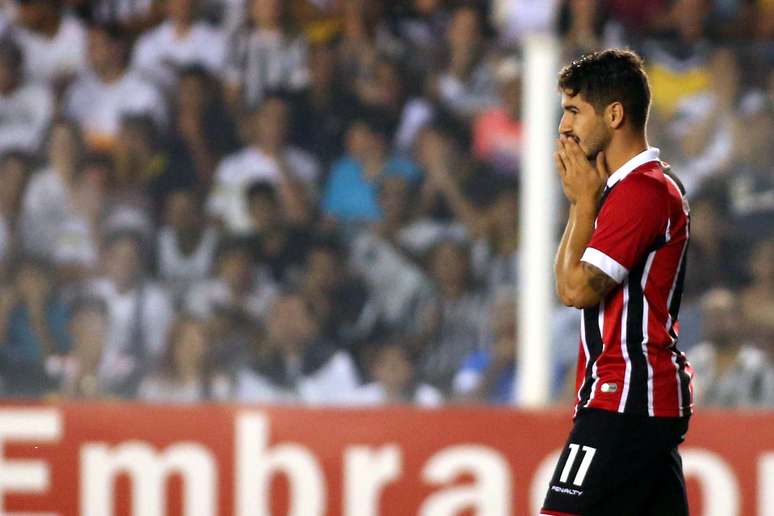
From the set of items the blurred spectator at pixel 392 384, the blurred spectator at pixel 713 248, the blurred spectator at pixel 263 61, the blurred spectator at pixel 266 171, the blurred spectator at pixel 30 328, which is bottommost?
the blurred spectator at pixel 392 384

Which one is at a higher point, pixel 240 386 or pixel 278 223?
pixel 278 223

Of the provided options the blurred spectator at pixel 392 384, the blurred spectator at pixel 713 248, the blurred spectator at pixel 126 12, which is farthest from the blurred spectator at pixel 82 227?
the blurred spectator at pixel 713 248

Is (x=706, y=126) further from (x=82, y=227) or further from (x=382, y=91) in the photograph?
(x=82, y=227)

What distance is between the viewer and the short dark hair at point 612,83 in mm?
2809

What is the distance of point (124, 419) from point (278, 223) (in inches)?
41.9

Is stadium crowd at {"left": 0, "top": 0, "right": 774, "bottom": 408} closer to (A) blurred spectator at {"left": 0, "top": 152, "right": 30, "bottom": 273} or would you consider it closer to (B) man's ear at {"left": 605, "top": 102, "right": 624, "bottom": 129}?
(A) blurred spectator at {"left": 0, "top": 152, "right": 30, "bottom": 273}

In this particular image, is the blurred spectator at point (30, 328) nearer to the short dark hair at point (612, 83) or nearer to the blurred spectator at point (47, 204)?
the blurred spectator at point (47, 204)

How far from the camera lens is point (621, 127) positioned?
2834 mm

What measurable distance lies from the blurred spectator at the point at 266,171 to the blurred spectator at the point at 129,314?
386 mm

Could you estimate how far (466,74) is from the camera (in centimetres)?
545

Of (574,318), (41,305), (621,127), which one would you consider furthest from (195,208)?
(621,127)

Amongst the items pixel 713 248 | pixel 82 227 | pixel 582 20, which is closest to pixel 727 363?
pixel 713 248

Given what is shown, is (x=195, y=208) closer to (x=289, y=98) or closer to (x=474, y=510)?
(x=289, y=98)

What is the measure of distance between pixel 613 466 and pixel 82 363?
296cm
